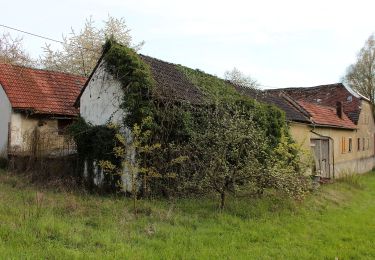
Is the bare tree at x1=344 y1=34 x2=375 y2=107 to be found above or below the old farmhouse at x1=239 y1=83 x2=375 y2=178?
above

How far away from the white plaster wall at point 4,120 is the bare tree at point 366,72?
35053 millimetres

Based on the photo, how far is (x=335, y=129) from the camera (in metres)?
26.6

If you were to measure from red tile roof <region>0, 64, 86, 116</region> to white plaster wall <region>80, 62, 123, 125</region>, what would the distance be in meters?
4.78

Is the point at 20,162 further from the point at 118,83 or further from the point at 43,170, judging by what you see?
the point at 118,83

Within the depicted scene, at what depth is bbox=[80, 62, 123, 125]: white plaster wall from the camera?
44.2 feet

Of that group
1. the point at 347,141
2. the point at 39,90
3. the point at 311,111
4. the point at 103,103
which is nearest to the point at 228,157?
the point at 103,103

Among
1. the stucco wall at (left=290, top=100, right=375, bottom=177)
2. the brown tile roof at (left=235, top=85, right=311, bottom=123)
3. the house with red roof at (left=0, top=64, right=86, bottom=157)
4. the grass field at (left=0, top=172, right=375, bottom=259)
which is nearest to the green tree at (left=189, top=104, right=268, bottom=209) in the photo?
the grass field at (left=0, top=172, right=375, bottom=259)

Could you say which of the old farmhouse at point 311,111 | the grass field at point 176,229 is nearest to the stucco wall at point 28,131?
the old farmhouse at point 311,111

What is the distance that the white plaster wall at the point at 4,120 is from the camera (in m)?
18.1

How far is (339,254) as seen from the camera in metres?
7.62

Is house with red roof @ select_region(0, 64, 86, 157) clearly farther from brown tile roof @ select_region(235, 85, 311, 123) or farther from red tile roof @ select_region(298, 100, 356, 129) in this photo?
red tile roof @ select_region(298, 100, 356, 129)

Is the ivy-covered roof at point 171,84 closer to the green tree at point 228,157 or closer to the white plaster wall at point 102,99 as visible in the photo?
the white plaster wall at point 102,99

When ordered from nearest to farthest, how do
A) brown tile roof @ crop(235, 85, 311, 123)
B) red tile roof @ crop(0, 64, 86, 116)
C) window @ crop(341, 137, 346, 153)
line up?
1. red tile roof @ crop(0, 64, 86, 116)
2. brown tile roof @ crop(235, 85, 311, 123)
3. window @ crop(341, 137, 346, 153)

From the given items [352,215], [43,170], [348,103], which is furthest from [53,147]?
[348,103]
